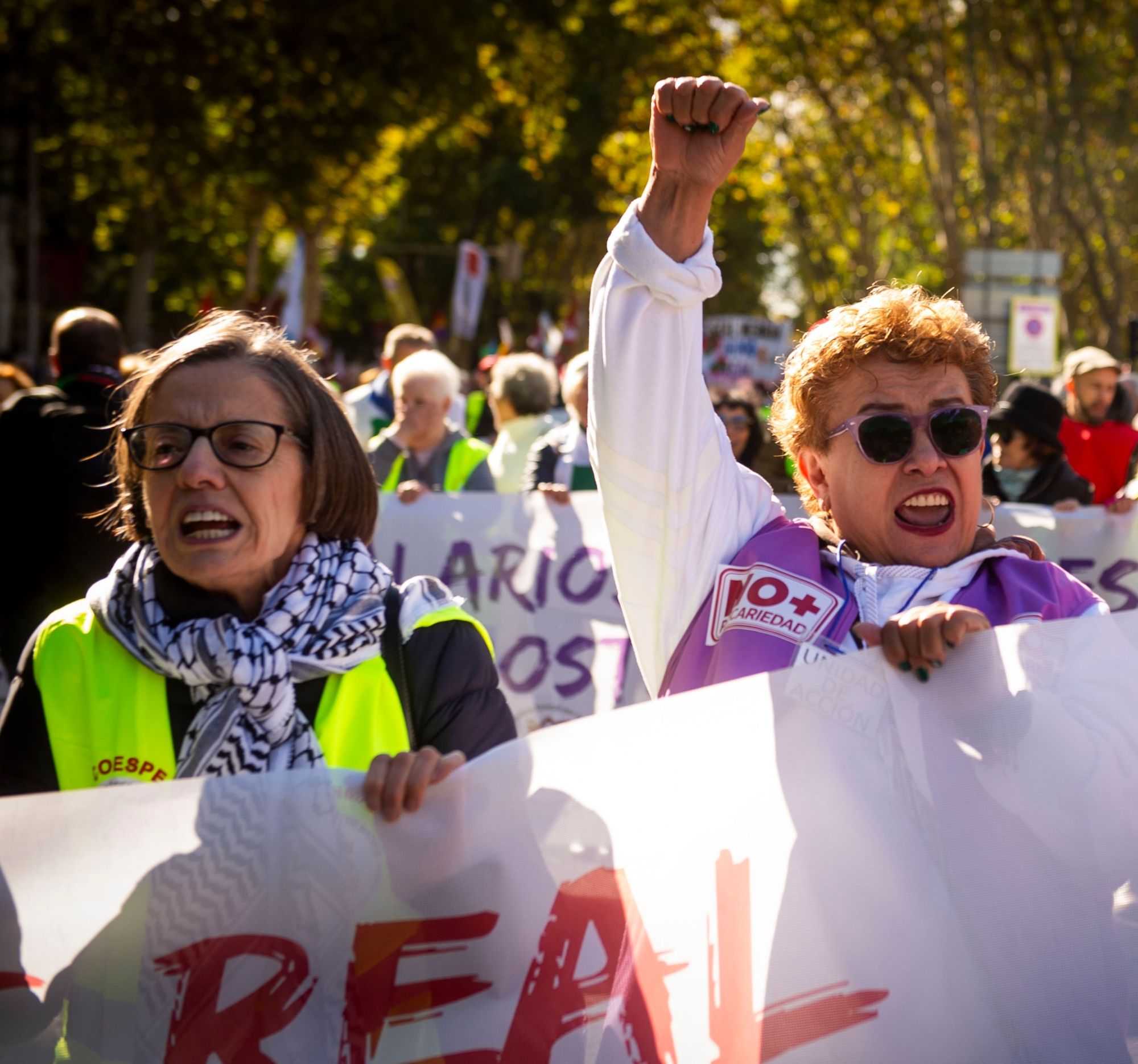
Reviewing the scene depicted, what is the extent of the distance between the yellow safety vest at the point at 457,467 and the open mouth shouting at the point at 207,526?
3.73m

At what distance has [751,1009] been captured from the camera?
72.5 inches

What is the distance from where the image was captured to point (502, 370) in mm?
7230

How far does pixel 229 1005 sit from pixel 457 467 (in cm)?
429

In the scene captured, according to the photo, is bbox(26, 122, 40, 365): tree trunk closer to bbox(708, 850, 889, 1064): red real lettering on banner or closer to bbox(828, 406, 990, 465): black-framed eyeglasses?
bbox(828, 406, 990, 465): black-framed eyeglasses

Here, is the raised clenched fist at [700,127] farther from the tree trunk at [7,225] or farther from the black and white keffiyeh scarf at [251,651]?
the tree trunk at [7,225]

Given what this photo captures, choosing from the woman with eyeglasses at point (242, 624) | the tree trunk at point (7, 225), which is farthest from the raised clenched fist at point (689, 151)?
the tree trunk at point (7, 225)

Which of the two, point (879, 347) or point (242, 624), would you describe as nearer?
point (242, 624)

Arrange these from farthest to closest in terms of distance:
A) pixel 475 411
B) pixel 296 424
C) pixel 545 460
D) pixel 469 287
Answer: pixel 469 287, pixel 475 411, pixel 545 460, pixel 296 424

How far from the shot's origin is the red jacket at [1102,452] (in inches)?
275

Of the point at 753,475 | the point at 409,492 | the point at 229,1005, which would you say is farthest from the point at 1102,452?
the point at 229,1005

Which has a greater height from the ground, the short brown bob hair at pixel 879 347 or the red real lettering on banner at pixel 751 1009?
the short brown bob hair at pixel 879 347

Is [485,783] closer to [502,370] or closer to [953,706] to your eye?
[953,706]

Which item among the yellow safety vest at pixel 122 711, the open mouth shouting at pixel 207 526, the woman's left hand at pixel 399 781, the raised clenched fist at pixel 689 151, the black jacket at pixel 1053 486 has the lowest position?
the black jacket at pixel 1053 486

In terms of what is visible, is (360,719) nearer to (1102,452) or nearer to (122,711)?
(122,711)
